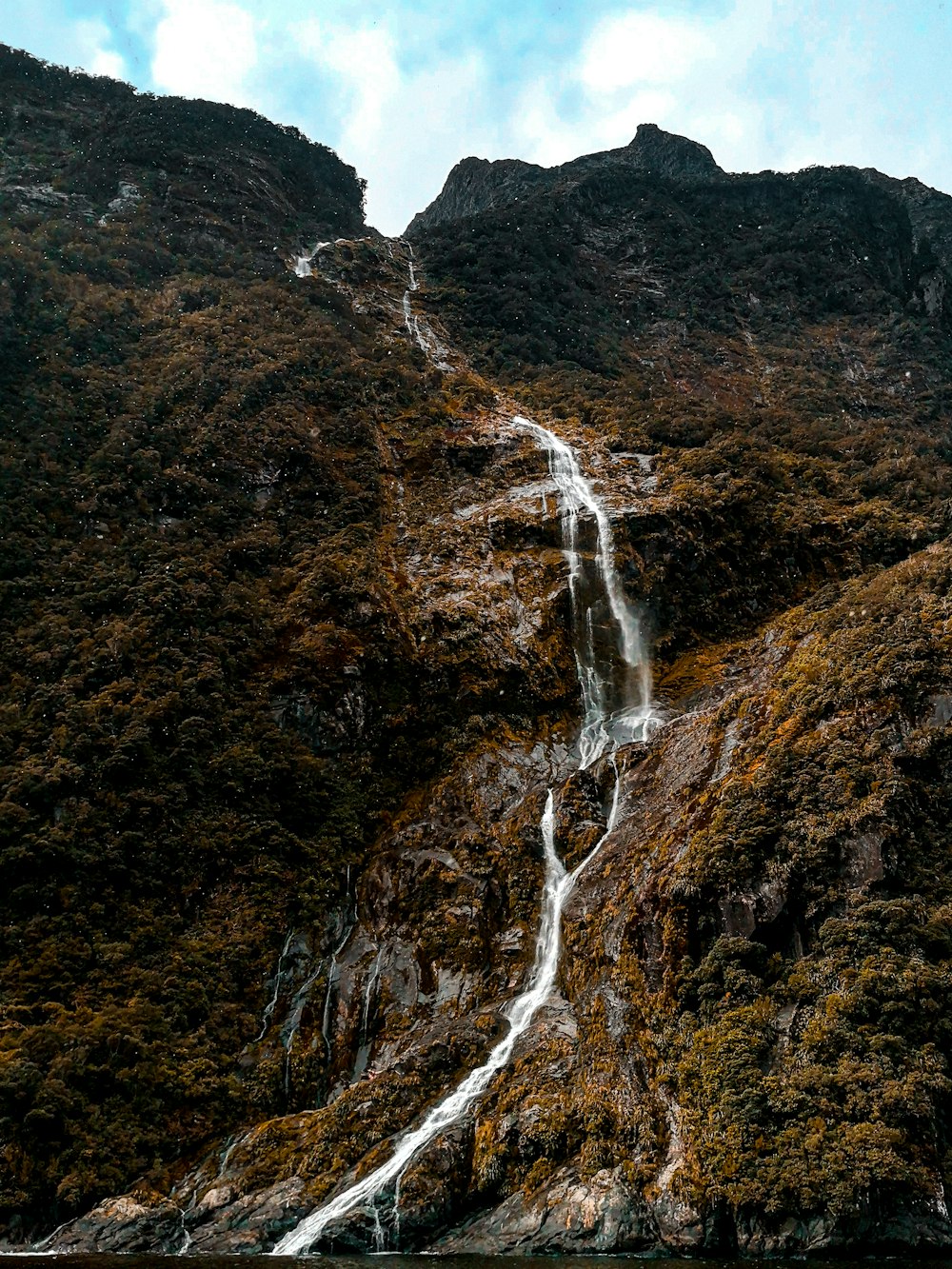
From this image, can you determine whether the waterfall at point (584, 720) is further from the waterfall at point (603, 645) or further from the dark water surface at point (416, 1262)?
the dark water surface at point (416, 1262)

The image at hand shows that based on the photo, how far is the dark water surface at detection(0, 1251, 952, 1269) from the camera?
1584cm

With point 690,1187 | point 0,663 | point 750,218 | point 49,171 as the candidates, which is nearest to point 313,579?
point 0,663

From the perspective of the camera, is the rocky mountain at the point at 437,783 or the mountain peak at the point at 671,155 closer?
the rocky mountain at the point at 437,783

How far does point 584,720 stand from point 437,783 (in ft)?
21.5

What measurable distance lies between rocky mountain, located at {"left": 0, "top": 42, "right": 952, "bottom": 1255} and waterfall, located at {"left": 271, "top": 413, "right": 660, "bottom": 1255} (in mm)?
179

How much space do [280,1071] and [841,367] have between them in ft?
205

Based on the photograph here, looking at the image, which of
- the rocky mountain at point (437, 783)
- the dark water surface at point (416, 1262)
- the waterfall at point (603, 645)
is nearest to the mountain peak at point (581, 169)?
the rocky mountain at point (437, 783)

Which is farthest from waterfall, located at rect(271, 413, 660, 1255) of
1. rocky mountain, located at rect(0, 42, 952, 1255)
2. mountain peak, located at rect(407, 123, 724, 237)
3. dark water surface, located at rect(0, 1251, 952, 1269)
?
mountain peak, located at rect(407, 123, 724, 237)

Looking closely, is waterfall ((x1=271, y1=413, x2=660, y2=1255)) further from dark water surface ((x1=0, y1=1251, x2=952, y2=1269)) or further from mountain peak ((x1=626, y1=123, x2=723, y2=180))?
mountain peak ((x1=626, y1=123, x2=723, y2=180))

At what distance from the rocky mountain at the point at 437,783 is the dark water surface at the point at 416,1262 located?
0.58 metres

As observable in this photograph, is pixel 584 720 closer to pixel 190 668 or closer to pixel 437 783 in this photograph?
pixel 437 783

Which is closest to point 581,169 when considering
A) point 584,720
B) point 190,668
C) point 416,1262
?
point 584,720

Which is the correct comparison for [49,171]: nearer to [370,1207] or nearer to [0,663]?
[0,663]

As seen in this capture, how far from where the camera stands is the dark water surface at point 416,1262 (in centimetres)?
1584
